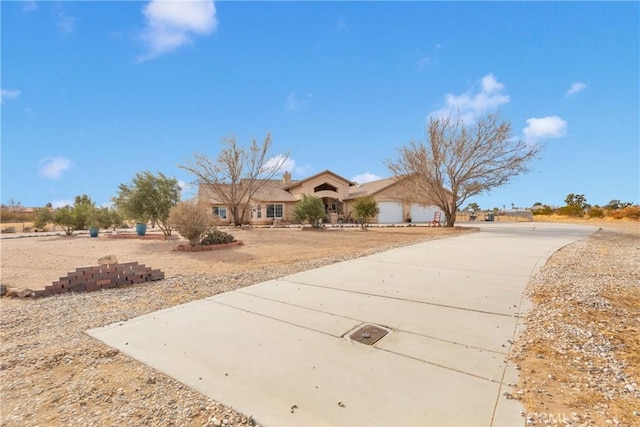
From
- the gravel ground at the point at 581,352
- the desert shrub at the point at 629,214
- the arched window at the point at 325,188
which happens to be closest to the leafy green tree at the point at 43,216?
the arched window at the point at 325,188

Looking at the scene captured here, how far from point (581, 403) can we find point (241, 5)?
13558 mm

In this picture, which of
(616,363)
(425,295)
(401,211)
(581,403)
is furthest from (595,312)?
(401,211)

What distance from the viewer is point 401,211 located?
3488cm

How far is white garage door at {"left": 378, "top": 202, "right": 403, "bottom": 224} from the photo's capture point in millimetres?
33781

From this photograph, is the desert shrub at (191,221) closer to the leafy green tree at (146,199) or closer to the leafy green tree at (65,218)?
the leafy green tree at (146,199)

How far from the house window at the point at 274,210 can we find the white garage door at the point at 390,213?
11175mm

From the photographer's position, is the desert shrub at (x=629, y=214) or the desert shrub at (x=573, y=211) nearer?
the desert shrub at (x=629, y=214)

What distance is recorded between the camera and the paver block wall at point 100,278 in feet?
20.7

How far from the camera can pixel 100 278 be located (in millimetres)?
6629

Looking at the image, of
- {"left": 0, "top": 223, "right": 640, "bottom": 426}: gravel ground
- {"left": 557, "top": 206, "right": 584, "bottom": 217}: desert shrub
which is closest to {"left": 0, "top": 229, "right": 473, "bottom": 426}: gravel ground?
{"left": 0, "top": 223, "right": 640, "bottom": 426}: gravel ground

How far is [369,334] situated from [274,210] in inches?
1243

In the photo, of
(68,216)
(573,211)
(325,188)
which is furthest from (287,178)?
(573,211)

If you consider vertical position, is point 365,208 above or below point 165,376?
above

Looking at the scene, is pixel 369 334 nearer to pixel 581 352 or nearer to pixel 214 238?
pixel 581 352
